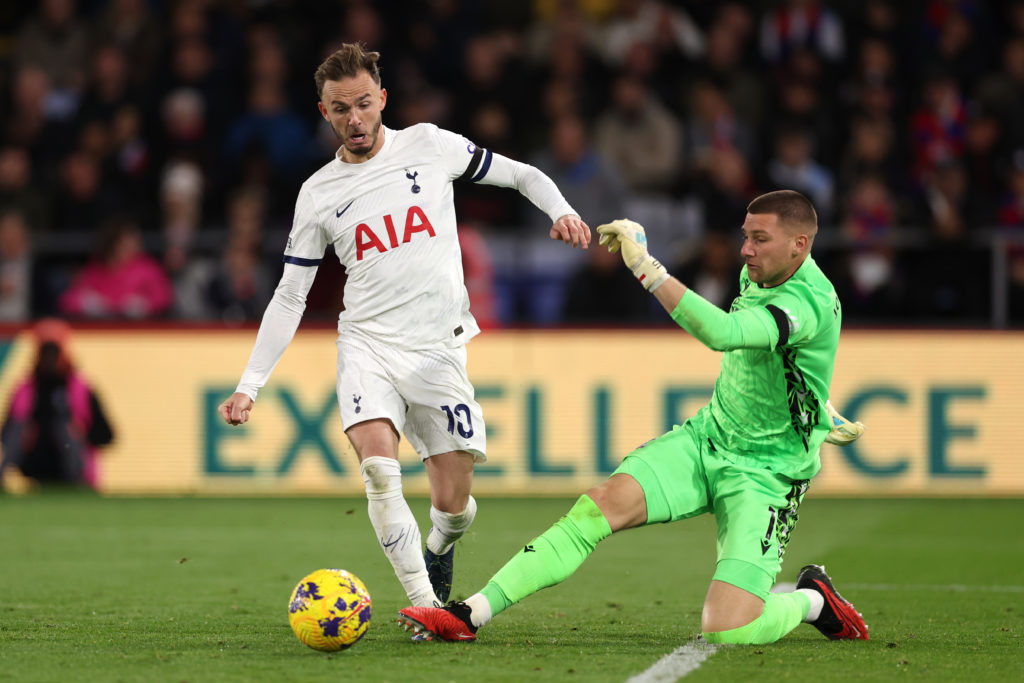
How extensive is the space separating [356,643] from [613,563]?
3452mm

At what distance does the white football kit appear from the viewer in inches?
261

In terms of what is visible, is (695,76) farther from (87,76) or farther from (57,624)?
(57,624)

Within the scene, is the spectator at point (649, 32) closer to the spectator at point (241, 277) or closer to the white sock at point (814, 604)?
the spectator at point (241, 277)

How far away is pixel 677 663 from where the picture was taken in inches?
225

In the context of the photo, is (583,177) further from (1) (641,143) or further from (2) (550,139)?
(2) (550,139)

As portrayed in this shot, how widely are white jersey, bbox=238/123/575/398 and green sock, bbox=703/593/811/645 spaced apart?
5.83ft

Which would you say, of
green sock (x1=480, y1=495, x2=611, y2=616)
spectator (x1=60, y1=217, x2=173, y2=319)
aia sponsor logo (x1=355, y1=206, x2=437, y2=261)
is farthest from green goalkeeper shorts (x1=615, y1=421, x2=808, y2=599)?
spectator (x1=60, y1=217, x2=173, y2=319)

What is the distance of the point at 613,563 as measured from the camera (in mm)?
9359

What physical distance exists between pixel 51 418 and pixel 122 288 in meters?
1.34

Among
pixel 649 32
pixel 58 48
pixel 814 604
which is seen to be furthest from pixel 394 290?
pixel 58 48

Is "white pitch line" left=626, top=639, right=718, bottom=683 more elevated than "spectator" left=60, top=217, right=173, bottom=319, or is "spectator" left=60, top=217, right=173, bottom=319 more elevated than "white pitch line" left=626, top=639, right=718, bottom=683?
"spectator" left=60, top=217, right=173, bottom=319

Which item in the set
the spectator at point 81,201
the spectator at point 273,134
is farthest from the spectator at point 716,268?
the spectator at point 81,201

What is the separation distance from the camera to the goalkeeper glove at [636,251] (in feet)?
19.0

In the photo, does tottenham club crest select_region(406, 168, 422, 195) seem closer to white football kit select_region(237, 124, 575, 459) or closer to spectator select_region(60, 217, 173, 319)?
white football kit select_region(237, 124, 575, 459)
